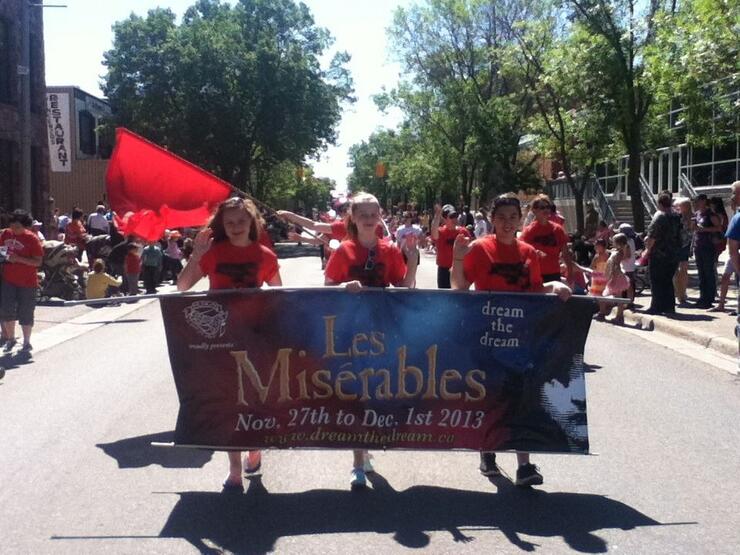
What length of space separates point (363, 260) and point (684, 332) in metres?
8.50

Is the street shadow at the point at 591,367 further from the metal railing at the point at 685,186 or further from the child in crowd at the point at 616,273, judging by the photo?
the metal railing at the point at 685,186

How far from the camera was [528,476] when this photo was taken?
6.02 m

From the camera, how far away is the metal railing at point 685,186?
3531cm

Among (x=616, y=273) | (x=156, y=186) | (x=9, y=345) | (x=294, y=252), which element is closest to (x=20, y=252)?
(x=9, y=345)

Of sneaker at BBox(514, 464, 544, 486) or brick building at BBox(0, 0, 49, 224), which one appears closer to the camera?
sneaker at BBox(514, 464, 544, 486)

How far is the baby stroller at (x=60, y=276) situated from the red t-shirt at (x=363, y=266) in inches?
521

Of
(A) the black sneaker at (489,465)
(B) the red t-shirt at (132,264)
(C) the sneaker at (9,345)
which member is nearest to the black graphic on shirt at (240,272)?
(A) the black sneaker at (489,465)

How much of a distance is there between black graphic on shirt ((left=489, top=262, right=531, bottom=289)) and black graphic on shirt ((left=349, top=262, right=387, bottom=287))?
693mm

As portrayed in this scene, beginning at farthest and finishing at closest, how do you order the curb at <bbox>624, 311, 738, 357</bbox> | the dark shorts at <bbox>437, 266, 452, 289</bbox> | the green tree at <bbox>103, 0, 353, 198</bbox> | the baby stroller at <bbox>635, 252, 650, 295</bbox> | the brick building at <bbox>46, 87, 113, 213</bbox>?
the brick building at <bbox>46, 87, 113, 213</bbox>, the green tree at <bbox>103, 0, 353, 198</bbox>, the baby stroller at <bbox>635, 252, 650, 295</bbox>, the dark shorts at <bbox>437, 266, 452, 289</bbox>, the curb at <bbox>624, 311, 738, 357</bbox>

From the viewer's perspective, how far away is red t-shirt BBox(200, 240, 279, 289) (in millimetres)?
6125

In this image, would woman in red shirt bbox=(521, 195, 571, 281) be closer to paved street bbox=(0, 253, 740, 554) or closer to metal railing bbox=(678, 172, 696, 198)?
paved street bbox=(0, 253, 740, 554)

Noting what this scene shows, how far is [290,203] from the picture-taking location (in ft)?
366

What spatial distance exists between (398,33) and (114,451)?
1644 inches

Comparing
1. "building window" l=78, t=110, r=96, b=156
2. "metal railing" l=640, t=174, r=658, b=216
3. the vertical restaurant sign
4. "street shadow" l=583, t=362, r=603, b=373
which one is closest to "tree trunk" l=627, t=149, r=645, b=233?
"street shadow" l=583, t=362, r=603, b=373
